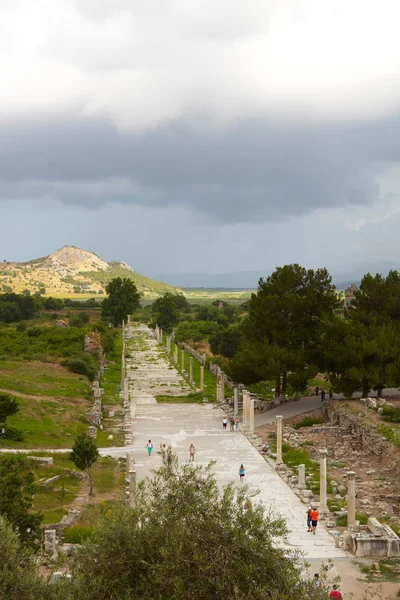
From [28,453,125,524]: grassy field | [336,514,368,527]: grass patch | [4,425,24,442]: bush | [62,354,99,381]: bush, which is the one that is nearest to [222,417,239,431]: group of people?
[28,453,125,524]: grassy field

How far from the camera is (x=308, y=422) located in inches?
1622

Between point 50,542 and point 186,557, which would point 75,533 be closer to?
point 50,542

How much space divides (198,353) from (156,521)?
63.4 m

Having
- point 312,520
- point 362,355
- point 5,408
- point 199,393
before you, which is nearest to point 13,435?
point 5,408

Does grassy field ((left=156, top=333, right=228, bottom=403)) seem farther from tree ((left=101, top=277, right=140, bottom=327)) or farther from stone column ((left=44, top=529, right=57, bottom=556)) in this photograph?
tree ((left=101, top=277, right=140, bottom=327))

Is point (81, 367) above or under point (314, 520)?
above

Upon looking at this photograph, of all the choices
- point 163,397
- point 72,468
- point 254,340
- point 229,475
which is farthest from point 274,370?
point 72,468

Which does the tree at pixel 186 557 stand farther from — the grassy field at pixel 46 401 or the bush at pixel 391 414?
the bush at pixel 391 414

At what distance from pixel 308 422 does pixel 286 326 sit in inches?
297

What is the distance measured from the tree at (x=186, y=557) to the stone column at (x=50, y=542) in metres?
7.00

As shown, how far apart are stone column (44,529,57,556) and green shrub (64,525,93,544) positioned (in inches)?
28.9

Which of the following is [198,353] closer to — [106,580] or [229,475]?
[229,475]

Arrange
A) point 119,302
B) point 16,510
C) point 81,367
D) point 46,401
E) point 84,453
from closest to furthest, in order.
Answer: point 16,510
point 84,453
point 46,401
point 81,367
point 119,302

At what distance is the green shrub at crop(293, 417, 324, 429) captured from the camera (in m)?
40.8
